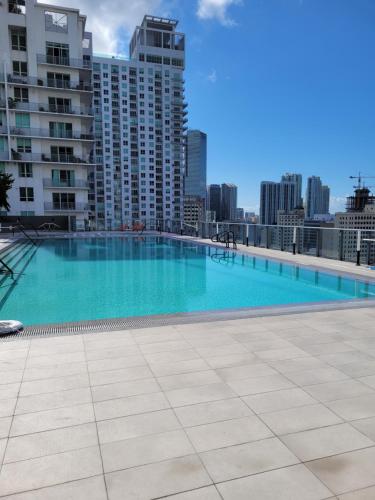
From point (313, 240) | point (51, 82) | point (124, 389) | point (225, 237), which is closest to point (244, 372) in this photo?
point (124, 389)

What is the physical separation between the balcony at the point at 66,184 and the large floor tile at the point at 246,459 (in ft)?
100

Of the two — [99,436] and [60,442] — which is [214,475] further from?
[60,442]

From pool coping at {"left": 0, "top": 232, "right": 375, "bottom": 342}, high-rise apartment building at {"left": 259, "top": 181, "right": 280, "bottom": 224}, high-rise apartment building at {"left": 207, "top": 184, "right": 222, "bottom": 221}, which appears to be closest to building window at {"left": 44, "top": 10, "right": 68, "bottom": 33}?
pool coping at {"left": 0, "top": 232, "right": 375, "bottom": 342}

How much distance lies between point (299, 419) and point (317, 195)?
141775mm

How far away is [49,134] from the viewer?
30.0m

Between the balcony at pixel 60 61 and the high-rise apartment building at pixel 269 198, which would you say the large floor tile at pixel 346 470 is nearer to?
the balcony at pixel 60 61

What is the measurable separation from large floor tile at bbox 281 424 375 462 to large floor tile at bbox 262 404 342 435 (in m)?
0.05

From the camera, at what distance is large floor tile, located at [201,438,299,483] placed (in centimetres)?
191

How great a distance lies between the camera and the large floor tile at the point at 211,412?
2406 mm

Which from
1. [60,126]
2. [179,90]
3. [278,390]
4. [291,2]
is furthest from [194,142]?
[278,390]

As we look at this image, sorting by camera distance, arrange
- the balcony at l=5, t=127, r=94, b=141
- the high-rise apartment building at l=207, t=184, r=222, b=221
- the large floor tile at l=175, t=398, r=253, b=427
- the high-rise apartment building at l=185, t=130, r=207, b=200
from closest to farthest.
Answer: the large floor tile at l=175, t=398, r=253, b=427, the balcony at l=5, t=127, r=94, b=141, the high-rise apartment building at l=185, t=130, r=207, b=200, the high-rise apartment building at l=207, t=184, r=222, b=221

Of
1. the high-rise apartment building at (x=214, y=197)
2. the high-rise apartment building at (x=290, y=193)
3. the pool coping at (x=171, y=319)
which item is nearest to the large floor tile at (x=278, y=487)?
the pool coping at (x=171, y=319)

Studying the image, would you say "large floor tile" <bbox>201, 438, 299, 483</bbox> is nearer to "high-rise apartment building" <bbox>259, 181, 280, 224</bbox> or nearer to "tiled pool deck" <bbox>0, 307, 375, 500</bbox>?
"tiled pool deck" <bbox>0, 307, 375, 500</bbox>

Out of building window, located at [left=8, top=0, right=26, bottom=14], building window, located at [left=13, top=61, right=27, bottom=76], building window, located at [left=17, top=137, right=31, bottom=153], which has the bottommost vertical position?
building window, located at [left=17, top=137, right=31, bottom=153]
